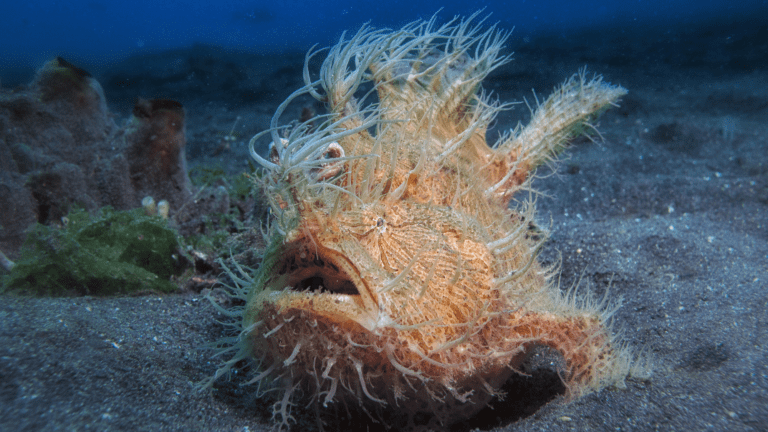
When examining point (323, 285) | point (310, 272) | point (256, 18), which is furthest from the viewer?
point (256, 18)

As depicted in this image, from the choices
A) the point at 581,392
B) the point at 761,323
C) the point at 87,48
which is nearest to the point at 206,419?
the point at 581,392

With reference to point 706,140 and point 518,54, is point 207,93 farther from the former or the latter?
point 706,140

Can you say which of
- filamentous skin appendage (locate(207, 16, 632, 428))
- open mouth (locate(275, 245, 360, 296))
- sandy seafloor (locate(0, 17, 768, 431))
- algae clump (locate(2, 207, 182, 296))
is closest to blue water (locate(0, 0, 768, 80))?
sandy seafloor (locate(0, 17, 768, 431))

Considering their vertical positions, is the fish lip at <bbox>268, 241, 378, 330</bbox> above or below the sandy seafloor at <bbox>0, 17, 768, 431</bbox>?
above

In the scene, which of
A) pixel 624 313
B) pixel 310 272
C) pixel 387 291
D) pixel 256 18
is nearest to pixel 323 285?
pixel 310 272

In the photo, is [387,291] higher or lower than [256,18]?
lower

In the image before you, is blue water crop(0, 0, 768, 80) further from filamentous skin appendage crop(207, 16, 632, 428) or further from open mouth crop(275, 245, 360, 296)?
open mouth crop(275, 245, 360, 296)

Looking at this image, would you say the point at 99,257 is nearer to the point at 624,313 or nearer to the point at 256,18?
the point at 624,313
